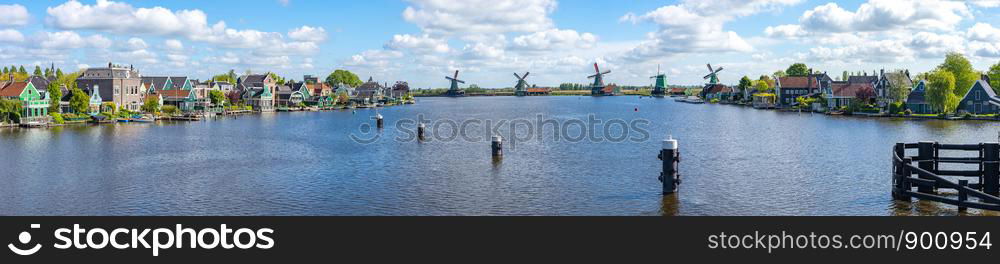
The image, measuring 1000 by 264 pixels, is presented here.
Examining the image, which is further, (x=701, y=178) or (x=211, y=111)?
(x=211, y=111)

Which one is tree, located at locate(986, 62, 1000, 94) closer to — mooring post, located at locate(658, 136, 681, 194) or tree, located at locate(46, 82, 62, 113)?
mooring post, located at locate(658, 136, 681, 194)

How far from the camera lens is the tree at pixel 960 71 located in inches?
3695

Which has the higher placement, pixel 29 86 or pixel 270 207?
pixel 29 86

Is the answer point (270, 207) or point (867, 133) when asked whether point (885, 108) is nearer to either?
point (867, 133)

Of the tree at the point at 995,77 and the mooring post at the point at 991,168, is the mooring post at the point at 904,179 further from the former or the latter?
the tree at the point at 995,77

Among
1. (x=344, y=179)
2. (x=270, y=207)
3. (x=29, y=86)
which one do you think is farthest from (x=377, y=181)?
(x=29, y=86)

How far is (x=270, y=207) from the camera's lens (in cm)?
2638

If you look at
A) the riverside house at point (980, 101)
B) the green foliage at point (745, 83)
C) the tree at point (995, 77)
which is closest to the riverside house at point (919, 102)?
the riverside house at point (980, 101)

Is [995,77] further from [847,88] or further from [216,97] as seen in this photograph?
[216,97]

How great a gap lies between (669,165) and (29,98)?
7495 cm

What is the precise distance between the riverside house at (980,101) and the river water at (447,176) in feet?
87.9

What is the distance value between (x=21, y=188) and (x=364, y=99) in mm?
134865

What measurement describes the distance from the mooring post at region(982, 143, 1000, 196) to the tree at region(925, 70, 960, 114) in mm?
67586

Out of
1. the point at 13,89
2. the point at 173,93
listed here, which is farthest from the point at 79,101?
the point at 173,93
